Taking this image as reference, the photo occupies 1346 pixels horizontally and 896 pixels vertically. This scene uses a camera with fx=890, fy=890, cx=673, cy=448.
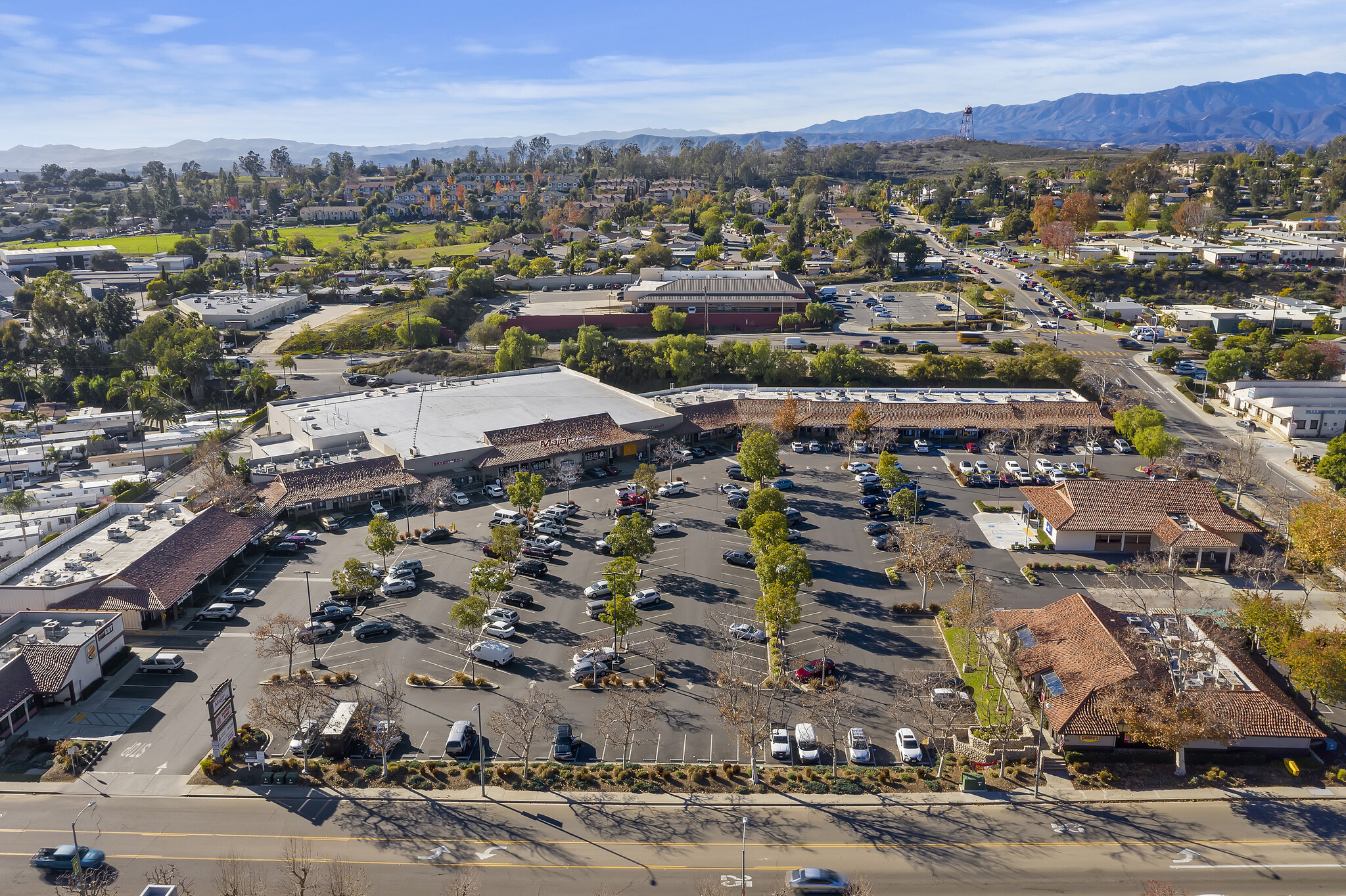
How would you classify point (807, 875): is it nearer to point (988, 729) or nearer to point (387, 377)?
point (988, 729)

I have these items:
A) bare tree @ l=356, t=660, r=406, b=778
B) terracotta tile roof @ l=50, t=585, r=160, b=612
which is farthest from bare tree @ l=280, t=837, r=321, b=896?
terracotta tile roof @ l=50, t=585, r=160, b=612

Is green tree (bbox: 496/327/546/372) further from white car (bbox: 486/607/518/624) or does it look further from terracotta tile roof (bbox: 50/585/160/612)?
terracotta tile roof (bbox: 50/585/160/612)

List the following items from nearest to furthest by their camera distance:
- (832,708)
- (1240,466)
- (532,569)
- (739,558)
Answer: (832,708) < (532,569) < (739,558) < (1240,466)

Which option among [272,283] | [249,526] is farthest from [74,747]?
[272,283]

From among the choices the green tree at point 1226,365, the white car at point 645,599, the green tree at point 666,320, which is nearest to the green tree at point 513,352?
the green tree at point 666,320

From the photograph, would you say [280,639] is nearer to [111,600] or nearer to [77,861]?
[111,600]

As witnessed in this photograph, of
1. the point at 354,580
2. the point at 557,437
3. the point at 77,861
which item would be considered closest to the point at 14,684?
the point at 77,861

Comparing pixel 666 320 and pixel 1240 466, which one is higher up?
pixel 666 320
